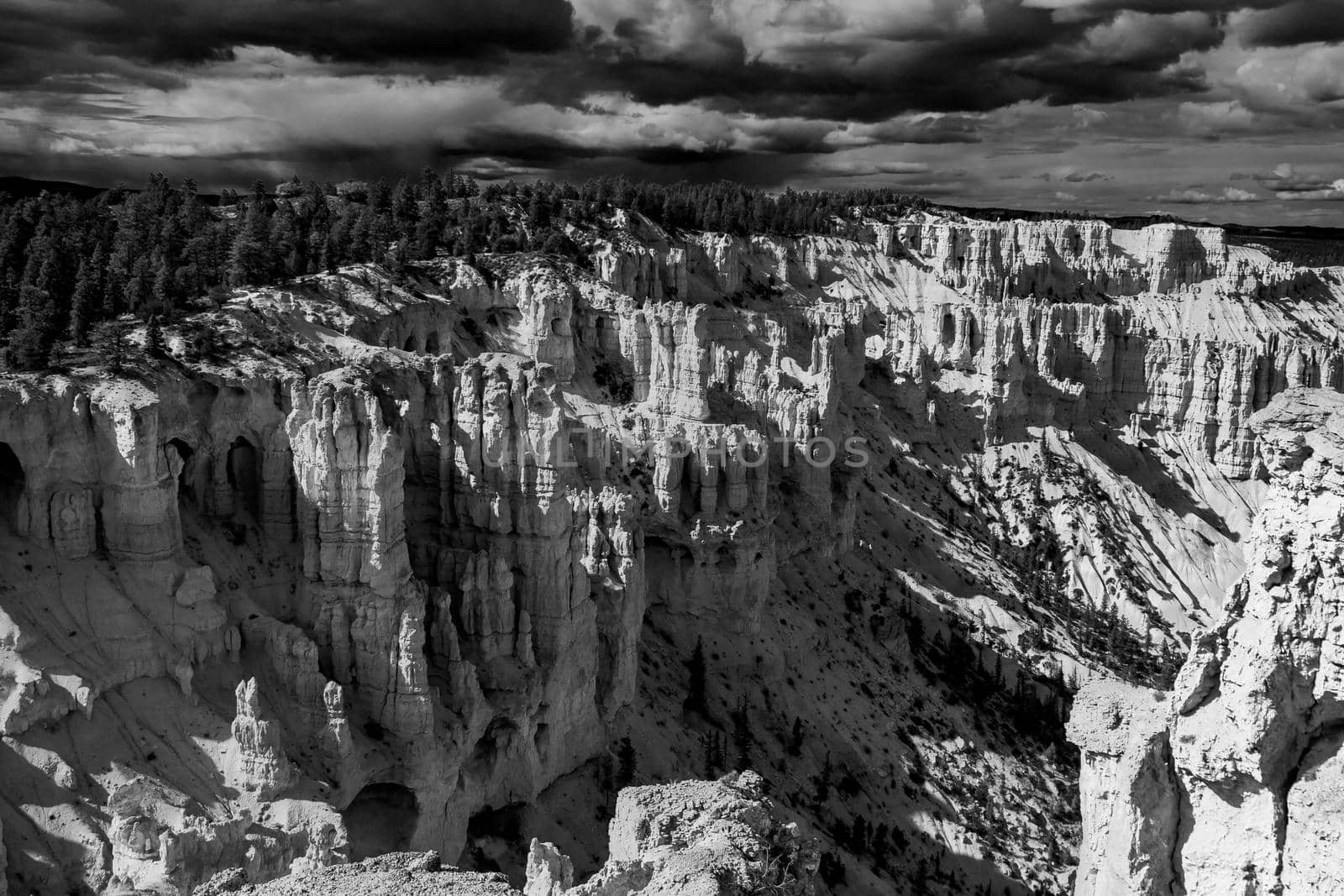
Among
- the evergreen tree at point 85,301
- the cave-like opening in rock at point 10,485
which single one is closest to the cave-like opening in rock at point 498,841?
the cave-like opening in rock at point 10,485

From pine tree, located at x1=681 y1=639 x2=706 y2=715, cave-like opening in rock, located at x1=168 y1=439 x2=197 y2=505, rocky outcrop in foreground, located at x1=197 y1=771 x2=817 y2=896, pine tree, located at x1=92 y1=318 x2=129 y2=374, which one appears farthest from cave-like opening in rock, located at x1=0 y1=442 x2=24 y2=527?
pine tree, located at x1=681 y1=639 x2=706 y2=715

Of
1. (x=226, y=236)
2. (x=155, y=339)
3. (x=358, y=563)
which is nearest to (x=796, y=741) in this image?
(x=358, y=563)

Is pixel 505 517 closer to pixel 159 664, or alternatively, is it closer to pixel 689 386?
pixel 159 664

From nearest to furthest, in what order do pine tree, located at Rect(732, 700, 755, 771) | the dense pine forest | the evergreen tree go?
1. the evergreen tree
2. the dense pine forest
3. pine tree, located at Rect(732, 700, 755, 771)

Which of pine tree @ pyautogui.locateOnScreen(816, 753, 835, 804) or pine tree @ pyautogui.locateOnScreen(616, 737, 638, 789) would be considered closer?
pine tree @ pyautogui.locateOnScreen(616, 737, 638, 789)

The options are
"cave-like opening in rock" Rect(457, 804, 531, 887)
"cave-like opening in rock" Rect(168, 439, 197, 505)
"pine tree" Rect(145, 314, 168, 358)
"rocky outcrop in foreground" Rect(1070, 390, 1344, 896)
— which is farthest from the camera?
"pine tree" Rect(145, 314, 168, 358)

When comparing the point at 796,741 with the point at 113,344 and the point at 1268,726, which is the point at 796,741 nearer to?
the point at 113,344

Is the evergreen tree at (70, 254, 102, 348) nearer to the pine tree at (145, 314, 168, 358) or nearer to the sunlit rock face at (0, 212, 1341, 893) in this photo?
the pine tree at (145, 314, 168, 358)

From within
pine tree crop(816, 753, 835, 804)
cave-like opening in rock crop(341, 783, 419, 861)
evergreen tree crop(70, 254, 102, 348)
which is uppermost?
evergreen tree crop(70, 254, 102, 348)
